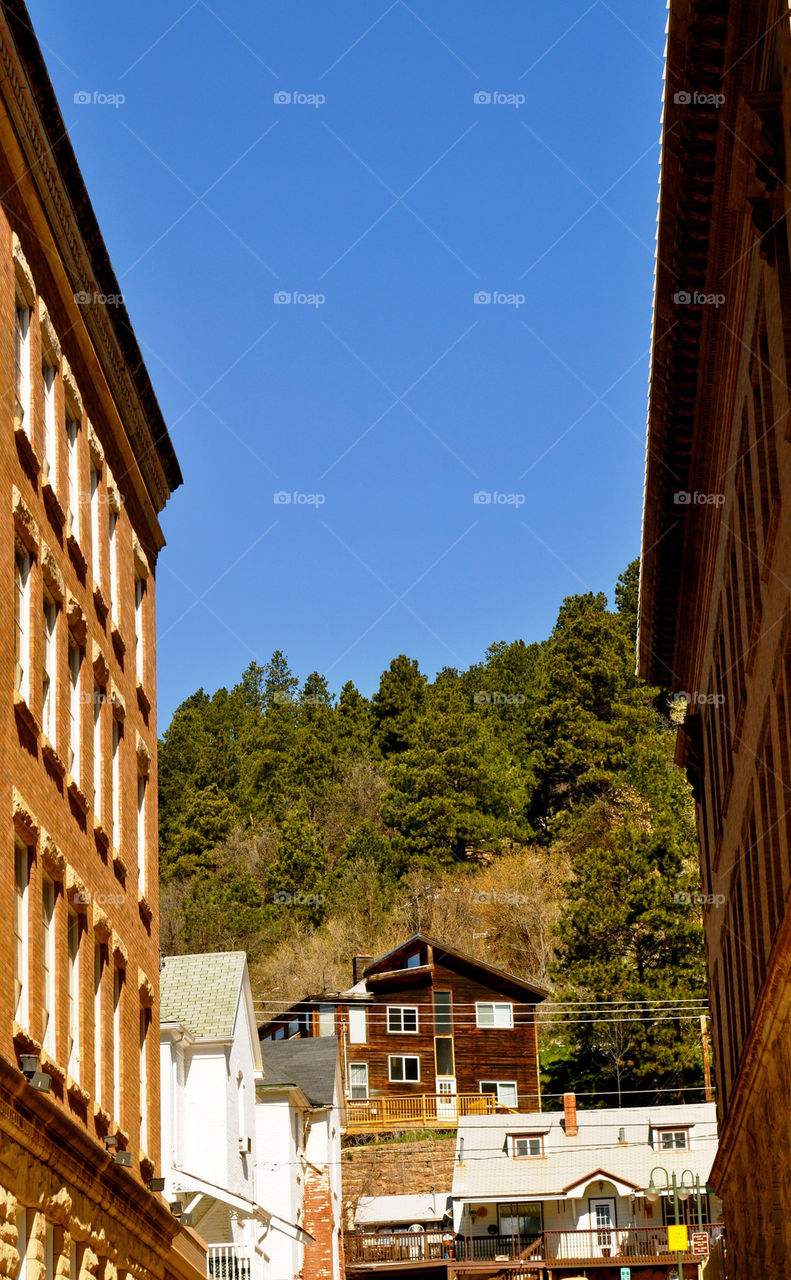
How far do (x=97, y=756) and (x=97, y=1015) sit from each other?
3.39 meters

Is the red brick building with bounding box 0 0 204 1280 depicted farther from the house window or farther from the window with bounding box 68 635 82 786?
the house window

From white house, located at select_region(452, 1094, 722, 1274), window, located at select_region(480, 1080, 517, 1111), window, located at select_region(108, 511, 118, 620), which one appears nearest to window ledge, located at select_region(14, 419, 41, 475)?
window, located at select_region(108, 511, 118, 620)

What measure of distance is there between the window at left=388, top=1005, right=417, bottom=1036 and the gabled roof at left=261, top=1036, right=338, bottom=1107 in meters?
16.8

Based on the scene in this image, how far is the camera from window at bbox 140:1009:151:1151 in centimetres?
2391

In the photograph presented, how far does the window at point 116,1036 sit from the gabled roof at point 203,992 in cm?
1203

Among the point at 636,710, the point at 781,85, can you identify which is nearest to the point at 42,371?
the point at 781,85

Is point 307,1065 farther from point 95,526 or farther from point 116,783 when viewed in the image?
point 95,526

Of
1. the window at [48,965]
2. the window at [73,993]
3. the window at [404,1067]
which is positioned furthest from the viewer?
the window at [404,1067]

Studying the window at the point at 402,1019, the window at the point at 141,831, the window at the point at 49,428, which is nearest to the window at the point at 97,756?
the window at the point at 141,831

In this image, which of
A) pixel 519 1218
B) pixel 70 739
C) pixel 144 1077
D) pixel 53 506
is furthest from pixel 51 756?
pixel 519 1218

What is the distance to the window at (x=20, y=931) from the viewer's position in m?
16.2

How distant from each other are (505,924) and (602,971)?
22.2 meters

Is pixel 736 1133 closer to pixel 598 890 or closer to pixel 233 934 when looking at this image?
pixel 598 890

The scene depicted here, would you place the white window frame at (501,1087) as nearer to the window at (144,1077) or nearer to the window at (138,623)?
the window at (144,1077)
